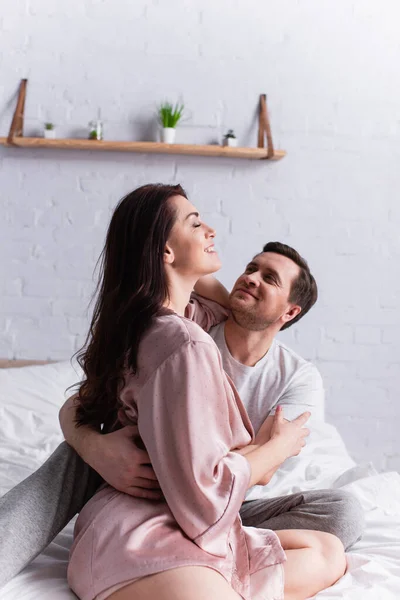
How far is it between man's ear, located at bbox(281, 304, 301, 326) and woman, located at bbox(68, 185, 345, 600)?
46cm

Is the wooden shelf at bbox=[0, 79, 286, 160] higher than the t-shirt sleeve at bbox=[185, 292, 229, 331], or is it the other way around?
the wooden shelf at bbox=[0, 79, 286, 160]

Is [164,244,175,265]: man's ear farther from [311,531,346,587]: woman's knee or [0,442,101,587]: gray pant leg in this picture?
[311,531,346,587]: woman's knee

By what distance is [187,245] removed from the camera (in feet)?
4.61

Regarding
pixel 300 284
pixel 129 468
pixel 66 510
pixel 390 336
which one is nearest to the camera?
pixel 129 468

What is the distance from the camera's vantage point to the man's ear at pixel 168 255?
4.58ft

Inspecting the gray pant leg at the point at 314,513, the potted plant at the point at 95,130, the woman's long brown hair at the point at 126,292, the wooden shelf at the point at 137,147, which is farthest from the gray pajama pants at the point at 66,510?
the potted plant at the point at 95,130

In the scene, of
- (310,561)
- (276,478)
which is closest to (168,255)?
(310,561)

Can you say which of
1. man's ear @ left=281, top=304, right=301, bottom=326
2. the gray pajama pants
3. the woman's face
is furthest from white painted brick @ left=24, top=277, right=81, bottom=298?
the woman's face

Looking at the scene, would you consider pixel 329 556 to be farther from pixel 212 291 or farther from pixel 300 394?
pixel 212 291

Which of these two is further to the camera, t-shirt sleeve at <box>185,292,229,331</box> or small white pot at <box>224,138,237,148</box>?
small white pot at <box>224,138,237,148</box>

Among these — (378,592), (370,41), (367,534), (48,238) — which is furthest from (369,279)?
(378,592)

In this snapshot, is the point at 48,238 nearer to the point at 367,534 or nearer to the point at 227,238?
the point at 227,238

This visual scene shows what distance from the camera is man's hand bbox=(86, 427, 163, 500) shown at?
1.23 m

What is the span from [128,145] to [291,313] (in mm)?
1259
